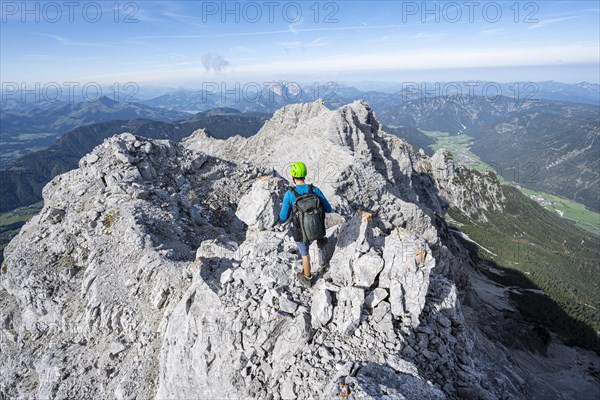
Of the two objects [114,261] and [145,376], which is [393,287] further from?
[114,261]

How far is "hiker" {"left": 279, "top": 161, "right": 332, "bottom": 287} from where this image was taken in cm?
1182

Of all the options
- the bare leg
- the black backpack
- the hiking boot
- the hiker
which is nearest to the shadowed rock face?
the hiking boot

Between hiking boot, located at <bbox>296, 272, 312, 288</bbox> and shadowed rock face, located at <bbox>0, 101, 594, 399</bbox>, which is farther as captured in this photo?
hiking boot, located at <bbox>296, 272, 312, 288</bbox>

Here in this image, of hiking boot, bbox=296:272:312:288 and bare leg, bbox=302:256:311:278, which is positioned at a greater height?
bare leg, bbox=302:256:311:278

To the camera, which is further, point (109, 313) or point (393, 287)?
point (109, 313)

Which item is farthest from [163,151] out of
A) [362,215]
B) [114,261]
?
[362,215]

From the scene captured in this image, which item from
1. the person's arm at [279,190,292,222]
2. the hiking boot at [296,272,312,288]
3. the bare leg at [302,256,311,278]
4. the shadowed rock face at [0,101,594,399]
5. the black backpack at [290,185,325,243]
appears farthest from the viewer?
the hiking boot at [296,272,312,288]

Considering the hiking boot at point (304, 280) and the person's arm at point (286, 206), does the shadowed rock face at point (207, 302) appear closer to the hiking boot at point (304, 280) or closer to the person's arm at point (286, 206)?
the hiking boot at point (304, 280)

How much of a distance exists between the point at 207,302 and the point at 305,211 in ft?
18.7

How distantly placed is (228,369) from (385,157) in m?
75.2

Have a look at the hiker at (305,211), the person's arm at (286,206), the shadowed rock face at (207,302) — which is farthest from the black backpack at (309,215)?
the shadowed rock face at (207,302)

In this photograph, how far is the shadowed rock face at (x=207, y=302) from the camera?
36.2ft

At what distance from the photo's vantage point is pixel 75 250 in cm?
2428

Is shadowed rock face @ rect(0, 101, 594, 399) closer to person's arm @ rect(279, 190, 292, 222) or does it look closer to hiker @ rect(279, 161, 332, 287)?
hiker @ rect(279, 161, 332, 287)
